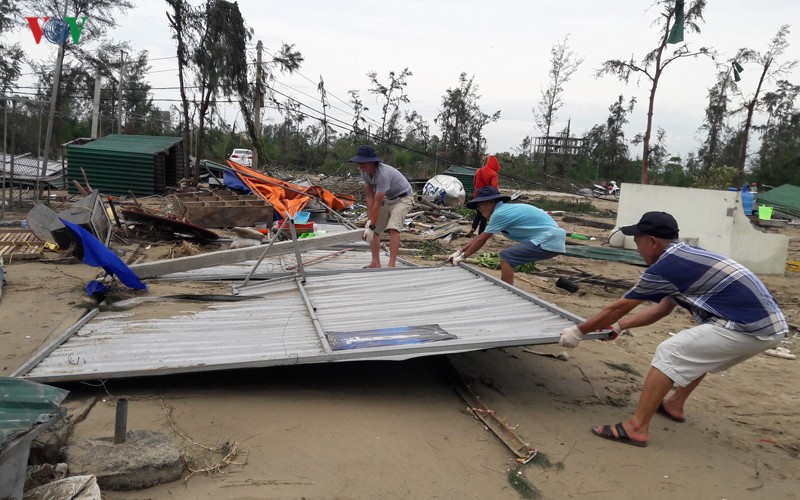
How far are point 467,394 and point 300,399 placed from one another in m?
1.12

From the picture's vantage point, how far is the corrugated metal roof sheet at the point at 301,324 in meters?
3.47

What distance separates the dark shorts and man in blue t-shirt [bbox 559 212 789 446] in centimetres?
219

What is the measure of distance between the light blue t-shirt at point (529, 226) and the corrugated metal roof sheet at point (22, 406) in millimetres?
4085

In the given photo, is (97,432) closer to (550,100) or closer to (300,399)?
(300,399)

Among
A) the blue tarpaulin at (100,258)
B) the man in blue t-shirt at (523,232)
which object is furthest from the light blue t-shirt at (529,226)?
the blue tarpaulin at (100,258)

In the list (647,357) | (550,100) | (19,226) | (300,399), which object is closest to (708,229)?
(647,357)

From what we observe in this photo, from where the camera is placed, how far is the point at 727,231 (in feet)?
34.0

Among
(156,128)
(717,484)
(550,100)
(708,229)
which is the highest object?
(550,100)

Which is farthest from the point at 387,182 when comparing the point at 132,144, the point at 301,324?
the point at 132,144

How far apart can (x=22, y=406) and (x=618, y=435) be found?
3029mm

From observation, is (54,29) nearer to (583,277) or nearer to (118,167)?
(118,167)

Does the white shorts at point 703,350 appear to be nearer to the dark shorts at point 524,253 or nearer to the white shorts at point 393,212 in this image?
the dark shorts at point 524,253

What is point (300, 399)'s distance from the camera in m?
3.53

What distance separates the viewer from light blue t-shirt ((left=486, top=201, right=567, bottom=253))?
18.2ft
